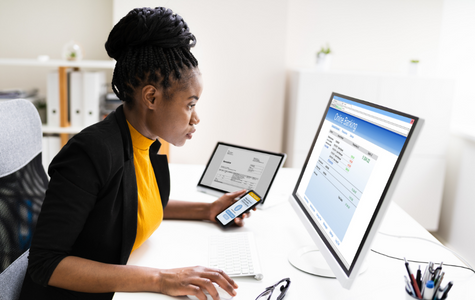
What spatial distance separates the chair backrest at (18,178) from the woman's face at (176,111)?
38 cm

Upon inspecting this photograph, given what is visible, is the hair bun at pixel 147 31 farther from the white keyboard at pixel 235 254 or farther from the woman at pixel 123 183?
the white keyboard at pixel 235 254

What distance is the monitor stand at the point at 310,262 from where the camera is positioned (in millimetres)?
992

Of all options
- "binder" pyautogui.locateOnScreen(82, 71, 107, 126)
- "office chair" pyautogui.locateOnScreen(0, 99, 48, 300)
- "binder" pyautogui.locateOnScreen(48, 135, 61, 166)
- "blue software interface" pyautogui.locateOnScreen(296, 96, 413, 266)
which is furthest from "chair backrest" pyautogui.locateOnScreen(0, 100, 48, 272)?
"binder" pyautogui.locateOnScreen(48, 135, 61, 166)

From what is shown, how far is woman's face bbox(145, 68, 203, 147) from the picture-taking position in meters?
1.02

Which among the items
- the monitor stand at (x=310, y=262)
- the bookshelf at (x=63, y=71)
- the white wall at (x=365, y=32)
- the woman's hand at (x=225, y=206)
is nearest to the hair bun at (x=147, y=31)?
the woman's hand at (x=225, y=206)

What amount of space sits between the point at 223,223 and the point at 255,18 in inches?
78.9

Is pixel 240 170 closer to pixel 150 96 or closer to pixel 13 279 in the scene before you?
pixel 150 96

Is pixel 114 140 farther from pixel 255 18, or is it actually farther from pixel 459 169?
pixel 459 169

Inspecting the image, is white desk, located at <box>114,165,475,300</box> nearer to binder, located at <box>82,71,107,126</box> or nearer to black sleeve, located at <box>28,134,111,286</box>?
black sleeve, located at <box>28,134,111,286</box>

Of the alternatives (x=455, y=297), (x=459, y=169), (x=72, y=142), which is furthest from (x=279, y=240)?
(x=459, y=169)

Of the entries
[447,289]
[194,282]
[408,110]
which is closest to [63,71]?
[194,282]

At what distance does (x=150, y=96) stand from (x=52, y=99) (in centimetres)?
185

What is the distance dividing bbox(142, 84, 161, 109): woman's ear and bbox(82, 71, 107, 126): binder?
1714 millimetres

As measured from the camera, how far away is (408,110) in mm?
2854
